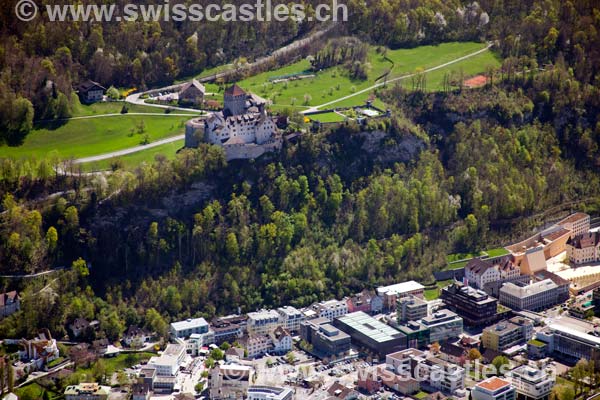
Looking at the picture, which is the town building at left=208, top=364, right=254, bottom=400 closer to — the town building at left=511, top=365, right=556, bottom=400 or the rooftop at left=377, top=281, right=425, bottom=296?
the rooftop at left=377, top=281, right=425, bottom=296

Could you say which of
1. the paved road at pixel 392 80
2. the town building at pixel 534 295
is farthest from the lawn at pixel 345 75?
the town building at pixel 534 295

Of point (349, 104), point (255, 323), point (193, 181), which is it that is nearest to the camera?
point (255, 323)

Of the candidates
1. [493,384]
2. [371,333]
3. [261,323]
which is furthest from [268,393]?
[493,384]

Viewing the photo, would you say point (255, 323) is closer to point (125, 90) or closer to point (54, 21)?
point (125, 90)

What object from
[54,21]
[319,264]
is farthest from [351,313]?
[54,21]

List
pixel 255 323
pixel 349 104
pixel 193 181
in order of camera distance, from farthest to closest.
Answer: pixel 349 104 → pixel 193 181 → pixel 255 323

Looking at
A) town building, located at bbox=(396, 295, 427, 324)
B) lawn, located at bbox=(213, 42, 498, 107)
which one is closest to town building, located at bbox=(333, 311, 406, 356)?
town building, located at bbox=(396, 295, 427, 324)

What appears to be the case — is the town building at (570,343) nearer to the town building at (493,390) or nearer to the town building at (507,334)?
the town building at (507,334)
